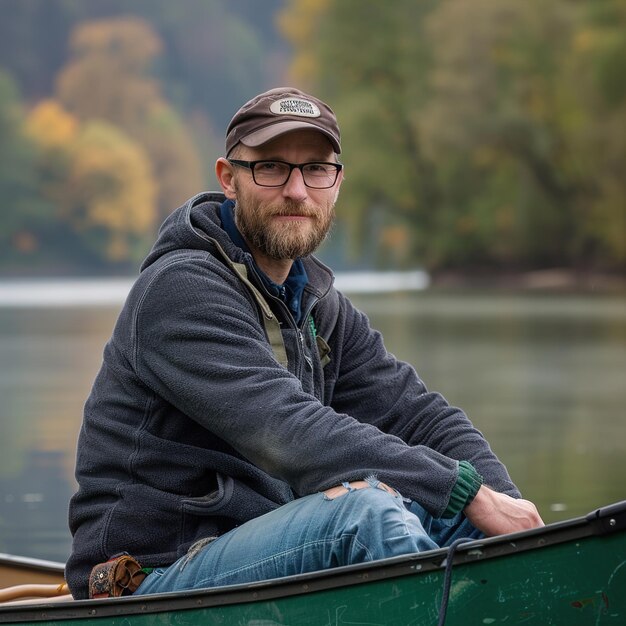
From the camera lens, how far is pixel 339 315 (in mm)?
3268

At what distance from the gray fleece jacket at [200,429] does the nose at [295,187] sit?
17cm

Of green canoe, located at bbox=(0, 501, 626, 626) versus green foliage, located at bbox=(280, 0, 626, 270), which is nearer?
green canoe, located at bbox=(0, 501, 626, 626)

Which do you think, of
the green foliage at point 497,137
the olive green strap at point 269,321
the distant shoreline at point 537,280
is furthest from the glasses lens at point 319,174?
the distant shoreline at point 537,280

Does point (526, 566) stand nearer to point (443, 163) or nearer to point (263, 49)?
point (443, 163)

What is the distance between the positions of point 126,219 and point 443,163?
112 feet

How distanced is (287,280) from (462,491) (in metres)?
0.65

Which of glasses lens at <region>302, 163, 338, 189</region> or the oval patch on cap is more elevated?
the oval patch on cap

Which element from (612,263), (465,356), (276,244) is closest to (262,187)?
(276,244)

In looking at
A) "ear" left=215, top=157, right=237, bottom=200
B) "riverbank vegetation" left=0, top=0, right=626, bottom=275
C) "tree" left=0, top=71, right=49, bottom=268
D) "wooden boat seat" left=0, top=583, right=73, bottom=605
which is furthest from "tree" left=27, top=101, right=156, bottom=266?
"ear" left=215, top=157, right=237, bottom=200

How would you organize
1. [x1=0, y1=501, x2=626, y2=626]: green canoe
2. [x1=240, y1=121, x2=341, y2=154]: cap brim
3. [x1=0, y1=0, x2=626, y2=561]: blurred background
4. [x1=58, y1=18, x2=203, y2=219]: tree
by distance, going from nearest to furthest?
[x1=0, y1=501, x2=626, y2=626]: green canoe → [x1=240, y1=121, x2=341, y2=154]: cap brim → [x1=0, y1=0, x2=626, y2=561]: blurred background → [x1=58, y1=18, x2=203, y2=219]: tree

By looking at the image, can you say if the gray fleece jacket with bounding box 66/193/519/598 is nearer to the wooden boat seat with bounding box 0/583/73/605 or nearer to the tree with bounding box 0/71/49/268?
the wooden boat seat with bounding box 0/583/73/605

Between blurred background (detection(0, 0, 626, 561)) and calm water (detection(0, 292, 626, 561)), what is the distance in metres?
0.04

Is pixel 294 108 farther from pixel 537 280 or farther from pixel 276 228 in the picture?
pixel 537 280

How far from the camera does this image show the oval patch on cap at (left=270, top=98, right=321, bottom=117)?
113 inches
